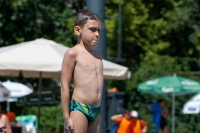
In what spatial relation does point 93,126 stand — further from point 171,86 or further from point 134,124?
point 171,86

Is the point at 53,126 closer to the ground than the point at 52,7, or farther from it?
closer to the ground

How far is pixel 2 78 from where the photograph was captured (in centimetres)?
2161

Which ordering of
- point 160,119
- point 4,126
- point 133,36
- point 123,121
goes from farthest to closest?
point 133,36 < point 160,119 < point 123,121 < point 4,126

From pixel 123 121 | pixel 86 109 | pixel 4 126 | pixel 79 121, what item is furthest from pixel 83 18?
pixel 123 121

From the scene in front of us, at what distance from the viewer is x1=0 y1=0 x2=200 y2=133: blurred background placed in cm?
2078

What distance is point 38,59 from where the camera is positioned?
10.8m

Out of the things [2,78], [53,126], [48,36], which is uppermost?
[48,36]

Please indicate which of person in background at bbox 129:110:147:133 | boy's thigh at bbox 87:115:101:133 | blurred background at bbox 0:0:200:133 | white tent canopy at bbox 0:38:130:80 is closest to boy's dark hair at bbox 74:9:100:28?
boy's thigh at bbox 87:115:101:133

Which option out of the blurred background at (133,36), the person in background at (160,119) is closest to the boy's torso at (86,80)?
the person in background at (160,119)

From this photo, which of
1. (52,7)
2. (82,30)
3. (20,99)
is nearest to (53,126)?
(20,99)

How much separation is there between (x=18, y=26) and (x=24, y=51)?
1165 cm

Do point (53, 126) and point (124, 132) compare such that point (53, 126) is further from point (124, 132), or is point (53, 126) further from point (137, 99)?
point (124, 132)

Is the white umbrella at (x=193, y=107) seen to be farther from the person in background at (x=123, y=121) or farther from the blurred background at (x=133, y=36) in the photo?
the blurred background at (x=133, y=36)

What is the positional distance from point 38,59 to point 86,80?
18.1 ft
